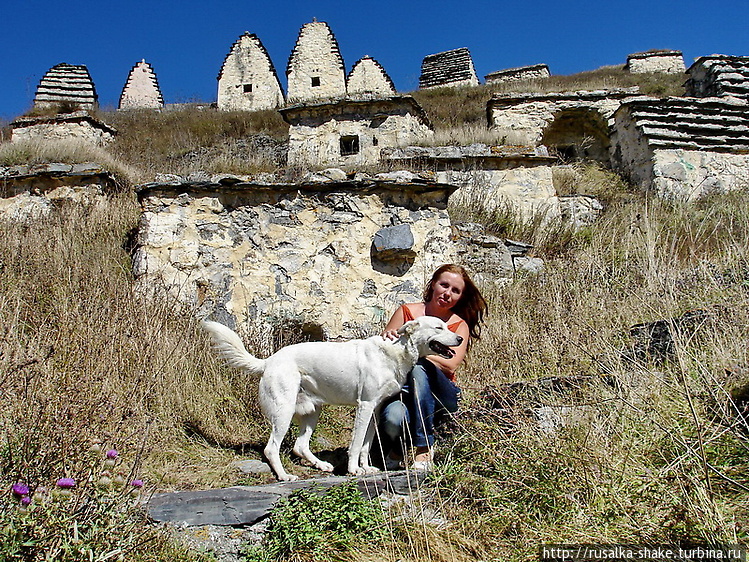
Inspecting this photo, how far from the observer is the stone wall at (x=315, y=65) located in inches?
910

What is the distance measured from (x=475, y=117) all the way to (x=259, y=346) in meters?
16.1

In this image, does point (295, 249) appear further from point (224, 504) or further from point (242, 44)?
point (242, 44)

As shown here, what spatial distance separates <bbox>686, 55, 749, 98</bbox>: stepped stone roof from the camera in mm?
14680

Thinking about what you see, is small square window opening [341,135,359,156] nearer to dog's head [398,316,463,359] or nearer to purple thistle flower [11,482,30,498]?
dog's head [398,316,463,359]

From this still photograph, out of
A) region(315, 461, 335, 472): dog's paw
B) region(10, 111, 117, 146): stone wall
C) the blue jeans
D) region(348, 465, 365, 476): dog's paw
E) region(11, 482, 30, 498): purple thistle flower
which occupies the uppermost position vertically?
region(10, 111, 117, 146): stone wall

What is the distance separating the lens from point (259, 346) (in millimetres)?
4996

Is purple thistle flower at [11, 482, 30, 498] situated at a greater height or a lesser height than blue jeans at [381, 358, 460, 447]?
greater

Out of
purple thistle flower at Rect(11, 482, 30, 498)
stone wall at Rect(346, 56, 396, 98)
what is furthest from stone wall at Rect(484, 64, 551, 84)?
purple thistle flower at Rect(11, 482, 30, 498)

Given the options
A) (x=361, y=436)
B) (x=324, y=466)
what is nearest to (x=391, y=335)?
(x=361, y=436)

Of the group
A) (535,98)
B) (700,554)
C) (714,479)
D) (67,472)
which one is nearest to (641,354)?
(714,479)

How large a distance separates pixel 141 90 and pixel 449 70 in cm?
1449

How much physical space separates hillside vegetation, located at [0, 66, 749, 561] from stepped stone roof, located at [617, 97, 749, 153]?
6.43 m

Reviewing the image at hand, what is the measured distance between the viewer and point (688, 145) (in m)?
11.3

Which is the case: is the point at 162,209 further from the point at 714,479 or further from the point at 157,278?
the point at 714,479
